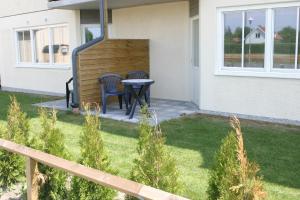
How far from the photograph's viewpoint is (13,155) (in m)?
4.88

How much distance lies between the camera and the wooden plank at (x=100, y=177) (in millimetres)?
2428

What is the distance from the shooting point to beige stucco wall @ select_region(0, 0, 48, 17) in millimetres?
15476

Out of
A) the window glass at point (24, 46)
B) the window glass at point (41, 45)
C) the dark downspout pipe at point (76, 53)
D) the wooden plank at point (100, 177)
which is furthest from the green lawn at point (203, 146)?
the window glass at point (24, 46)

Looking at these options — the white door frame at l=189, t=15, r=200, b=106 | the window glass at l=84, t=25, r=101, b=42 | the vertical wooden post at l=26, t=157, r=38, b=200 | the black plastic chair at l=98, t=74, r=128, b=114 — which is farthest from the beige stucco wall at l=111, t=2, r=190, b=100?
the vertical wooden post at l=26, t=157, r=38, b=200

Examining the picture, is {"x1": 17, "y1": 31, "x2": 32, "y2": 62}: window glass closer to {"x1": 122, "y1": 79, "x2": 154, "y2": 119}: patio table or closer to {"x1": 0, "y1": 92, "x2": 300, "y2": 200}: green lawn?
{"x1": 0, "y1": 92, "x2": 300, "y2": 200}: green lawn

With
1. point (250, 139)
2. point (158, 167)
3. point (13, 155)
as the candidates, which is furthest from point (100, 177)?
point (250, 139)

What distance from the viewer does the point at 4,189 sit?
4938mm

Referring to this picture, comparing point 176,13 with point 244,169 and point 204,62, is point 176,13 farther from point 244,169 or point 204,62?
point 244,169

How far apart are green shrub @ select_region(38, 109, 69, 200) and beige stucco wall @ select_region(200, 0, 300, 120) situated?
20.0 ft

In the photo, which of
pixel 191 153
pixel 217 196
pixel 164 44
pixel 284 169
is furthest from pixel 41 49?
pixel 217 196

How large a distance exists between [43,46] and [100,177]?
1401 centimetres

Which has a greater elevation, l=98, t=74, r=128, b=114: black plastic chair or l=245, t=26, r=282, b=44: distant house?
l=245, t=26, r=282, b=44: distant house

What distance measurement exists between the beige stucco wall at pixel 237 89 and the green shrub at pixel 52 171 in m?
6.09

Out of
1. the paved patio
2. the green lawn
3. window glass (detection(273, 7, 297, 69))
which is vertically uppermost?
window glass (detection(273, 7, 297, 69))
